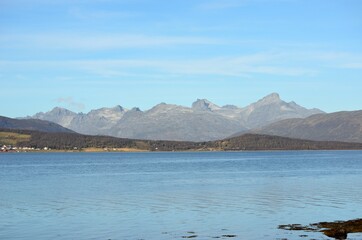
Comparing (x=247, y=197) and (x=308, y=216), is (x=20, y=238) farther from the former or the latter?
(x=247, y=197)

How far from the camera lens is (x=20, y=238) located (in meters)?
42.9

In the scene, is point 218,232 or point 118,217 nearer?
point 218,232

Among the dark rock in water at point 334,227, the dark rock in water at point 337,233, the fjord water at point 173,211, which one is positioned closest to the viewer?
the dark rock in water at point 337,233

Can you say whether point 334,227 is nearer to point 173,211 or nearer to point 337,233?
point 337,233

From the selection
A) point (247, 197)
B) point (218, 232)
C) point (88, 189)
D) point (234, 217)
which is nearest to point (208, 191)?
point (247, 197)

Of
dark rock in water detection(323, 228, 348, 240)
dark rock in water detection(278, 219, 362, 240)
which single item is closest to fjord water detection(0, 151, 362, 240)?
dark rock in water detection(323, 228, 348, 240)

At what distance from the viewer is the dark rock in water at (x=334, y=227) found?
4219cm

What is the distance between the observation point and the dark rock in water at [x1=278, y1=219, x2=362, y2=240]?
42188 mm

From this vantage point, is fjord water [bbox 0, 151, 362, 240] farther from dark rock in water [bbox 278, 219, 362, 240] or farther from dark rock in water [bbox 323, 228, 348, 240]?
dark rock in water [bbox 278, 219, 362, 240]

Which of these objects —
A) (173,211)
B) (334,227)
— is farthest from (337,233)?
(173,211)

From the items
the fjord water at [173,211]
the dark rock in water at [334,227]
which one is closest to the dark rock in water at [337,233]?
the dark rock in water at [334,227]

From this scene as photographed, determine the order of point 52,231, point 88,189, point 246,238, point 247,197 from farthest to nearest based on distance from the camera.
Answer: point 88,189, point 247,197, point 52,231, point 246,238

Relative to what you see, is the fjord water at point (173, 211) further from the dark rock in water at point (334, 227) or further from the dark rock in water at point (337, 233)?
the dark rock in water at point (334, 227)

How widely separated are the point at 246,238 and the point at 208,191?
114 feet
